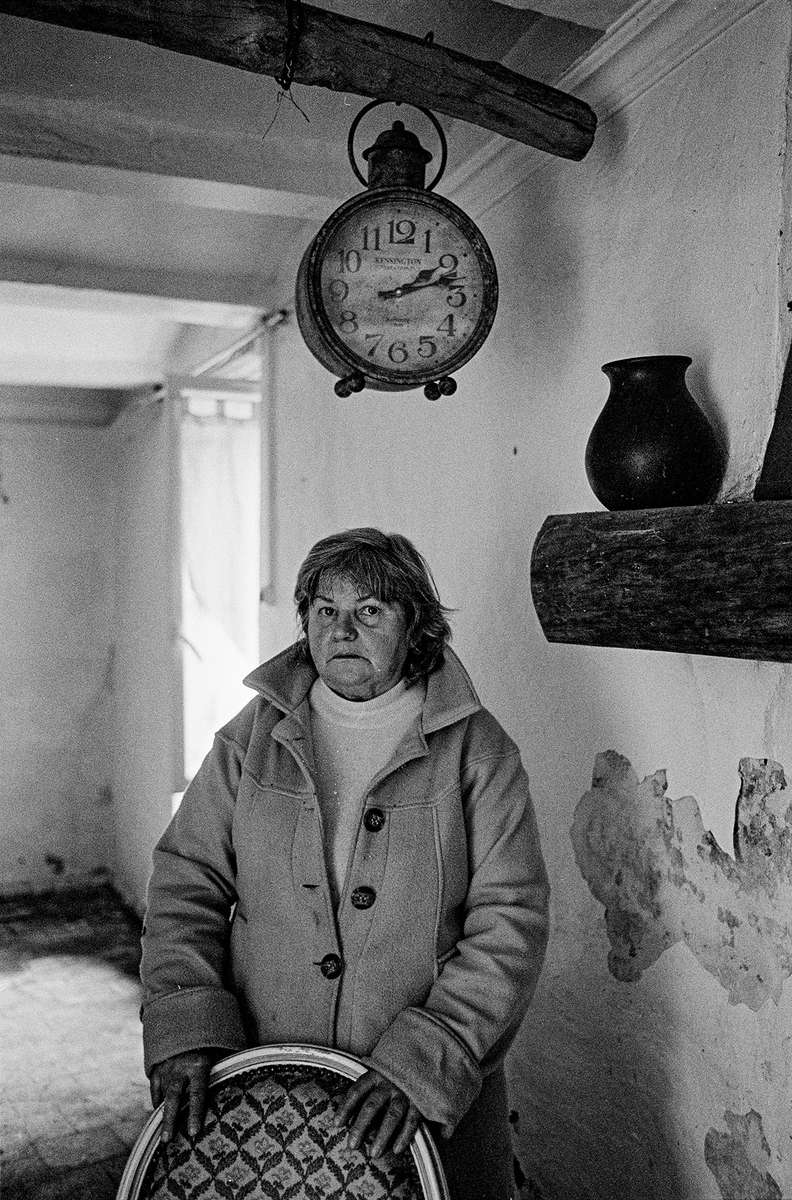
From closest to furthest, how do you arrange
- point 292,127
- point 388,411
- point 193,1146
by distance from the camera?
1. point 193,1146
2. point 292,127
3. point 388,411

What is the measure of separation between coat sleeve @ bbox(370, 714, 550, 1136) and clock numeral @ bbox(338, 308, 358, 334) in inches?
30.9

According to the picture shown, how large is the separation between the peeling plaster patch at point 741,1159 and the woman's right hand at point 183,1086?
2.69 ft

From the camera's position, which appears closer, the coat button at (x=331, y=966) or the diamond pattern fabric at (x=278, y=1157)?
the diamond pattern fabric at (x=278, y=1157)

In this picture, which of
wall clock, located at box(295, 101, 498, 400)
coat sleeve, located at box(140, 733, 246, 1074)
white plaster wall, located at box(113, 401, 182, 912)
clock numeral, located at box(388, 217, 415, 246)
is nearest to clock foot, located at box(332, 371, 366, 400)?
wall clock, located at box(295, 101, 498, 400)

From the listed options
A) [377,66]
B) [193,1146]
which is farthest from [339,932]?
[377,66]

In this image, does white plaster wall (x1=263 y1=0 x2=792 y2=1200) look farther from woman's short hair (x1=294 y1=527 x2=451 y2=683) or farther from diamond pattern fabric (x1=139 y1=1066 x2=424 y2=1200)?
diamond pattern fabric (x1=139 y1=1066 x2=424 y2=1200)

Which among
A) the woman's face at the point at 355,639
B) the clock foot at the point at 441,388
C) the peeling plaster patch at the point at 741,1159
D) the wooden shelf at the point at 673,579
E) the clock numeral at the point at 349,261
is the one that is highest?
the clock numeral at the point at 349,261

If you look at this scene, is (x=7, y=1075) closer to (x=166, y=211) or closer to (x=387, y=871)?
(x=387, y=871)

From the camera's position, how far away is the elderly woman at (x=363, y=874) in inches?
65.4

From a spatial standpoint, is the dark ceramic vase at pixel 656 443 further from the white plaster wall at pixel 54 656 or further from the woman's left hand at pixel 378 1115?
the white plaster wall at pixel 54 656

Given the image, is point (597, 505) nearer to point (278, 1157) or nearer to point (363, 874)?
point (363, 874)

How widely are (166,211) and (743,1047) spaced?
9.38 feet

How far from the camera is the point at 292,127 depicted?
2516 mm

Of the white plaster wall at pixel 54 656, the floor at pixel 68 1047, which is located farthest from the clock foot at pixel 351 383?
the white plaster wall at pixel 54 656
